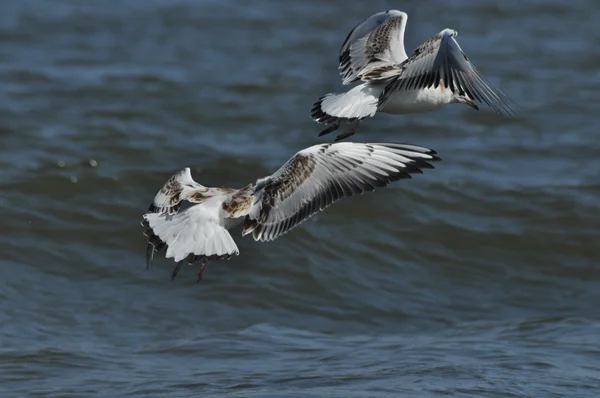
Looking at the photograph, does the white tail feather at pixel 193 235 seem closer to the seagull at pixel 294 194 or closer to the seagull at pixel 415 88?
the seagull at pixel 294 194

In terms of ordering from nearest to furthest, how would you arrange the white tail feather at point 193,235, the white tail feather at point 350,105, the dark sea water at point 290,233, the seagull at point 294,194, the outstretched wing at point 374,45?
1. the white tail feather at point 193,235
2. the seagull at point 294,194
3. the white tail feather at point 350,105
4. the dark sea water at point 290,233
5. the outstretched wing at point 374,45

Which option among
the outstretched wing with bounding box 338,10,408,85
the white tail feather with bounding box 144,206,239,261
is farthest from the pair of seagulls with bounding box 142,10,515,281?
the outstretched wing with bounding box 338,10,408,85

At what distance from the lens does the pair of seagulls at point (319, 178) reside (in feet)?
18.8

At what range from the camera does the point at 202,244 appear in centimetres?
567

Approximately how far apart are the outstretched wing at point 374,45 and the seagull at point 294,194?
4.40ft

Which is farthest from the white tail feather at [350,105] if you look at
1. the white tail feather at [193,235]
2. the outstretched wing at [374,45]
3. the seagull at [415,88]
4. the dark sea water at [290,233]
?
the dark sea water at [290,233]

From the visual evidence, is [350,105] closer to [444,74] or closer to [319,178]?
[444,74]

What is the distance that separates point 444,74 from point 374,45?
1250 mm

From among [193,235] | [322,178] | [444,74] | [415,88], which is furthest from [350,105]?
[193,235]

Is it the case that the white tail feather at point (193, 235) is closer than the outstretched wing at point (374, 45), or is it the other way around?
the white tail feather at point (193, 235)

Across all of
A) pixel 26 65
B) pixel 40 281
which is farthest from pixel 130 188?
pixel 26 65

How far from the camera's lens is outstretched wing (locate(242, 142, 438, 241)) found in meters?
5.76

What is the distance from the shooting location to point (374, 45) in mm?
7418

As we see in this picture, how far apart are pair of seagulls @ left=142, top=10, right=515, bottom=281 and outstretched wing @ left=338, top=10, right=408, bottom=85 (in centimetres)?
66
